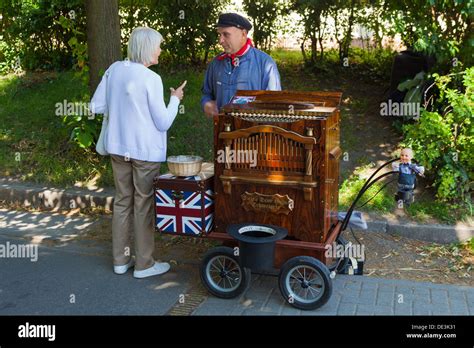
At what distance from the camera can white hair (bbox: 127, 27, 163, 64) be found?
469 centimetres

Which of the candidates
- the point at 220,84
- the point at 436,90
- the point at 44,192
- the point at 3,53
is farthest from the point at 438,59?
the point at 3,53

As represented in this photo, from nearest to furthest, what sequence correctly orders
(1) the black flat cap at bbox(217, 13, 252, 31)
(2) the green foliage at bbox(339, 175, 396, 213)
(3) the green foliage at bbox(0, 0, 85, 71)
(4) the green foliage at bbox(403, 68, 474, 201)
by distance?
1. (1) the black flat cap at bbox(217, 13, 252, 31)
2. (4) the green foliage at bbox(403, 68, 474, 201)
3. (2) the green foliage at bbox(339, 175, 396, 213)
4. (3) the green foliage at bbox(0, 0, 85, 71)

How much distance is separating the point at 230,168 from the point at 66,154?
3.97m

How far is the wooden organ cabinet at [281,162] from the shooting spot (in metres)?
4.30

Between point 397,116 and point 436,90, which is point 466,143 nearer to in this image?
point 436,90

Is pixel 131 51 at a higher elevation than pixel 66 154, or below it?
higher

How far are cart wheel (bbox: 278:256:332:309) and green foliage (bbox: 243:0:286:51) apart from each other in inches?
242

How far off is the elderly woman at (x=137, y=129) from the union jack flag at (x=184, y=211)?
261mm

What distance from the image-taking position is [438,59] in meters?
6.75

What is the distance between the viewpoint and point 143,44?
470 centimetres

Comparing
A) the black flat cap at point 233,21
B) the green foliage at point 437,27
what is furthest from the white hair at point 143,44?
the green foliage at point 437,27

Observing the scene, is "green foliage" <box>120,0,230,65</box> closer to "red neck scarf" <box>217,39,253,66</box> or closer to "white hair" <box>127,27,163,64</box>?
"red neck scarf" <box>217,39,253,66</box>

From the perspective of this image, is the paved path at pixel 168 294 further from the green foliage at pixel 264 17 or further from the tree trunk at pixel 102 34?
the green foliage at pixel 264 17

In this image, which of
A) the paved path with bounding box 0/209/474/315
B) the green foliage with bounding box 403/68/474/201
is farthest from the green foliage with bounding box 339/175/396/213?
the paved path with bounding box 0/209/474/315
